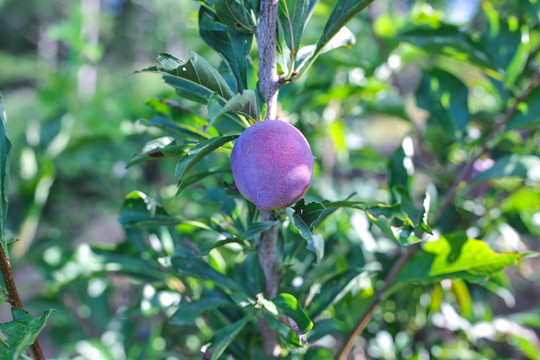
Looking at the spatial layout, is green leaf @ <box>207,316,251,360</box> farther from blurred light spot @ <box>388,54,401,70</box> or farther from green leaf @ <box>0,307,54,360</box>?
blurred light spot @ <box>388,54,401,70</box>

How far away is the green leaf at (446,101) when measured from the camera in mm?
707

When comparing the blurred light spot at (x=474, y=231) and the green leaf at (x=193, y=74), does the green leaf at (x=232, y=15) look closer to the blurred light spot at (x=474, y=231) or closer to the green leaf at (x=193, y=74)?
the green leaf at (x=193, y=74)

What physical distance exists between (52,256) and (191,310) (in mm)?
434

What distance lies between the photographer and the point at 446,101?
722 millimetres

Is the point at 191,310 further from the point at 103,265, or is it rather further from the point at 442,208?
the point at 442,208

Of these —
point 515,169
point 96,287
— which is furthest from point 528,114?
point 96,287

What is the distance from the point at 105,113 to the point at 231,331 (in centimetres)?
130

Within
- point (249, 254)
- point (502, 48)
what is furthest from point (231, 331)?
point (502, 48)

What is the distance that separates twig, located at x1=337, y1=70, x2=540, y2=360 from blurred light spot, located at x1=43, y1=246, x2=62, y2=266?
527mm

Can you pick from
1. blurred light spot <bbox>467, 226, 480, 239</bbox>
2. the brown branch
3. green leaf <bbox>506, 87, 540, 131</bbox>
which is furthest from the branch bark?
blurred light spot <bbox>467, 226, 480, 239</bbox>

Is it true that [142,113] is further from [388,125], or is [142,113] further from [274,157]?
[388,125]

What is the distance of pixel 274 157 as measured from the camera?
324 millimetres

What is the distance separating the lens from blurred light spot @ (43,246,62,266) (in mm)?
721

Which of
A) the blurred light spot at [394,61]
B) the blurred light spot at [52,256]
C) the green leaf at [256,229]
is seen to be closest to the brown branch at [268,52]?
the green leaf at [256,229]
